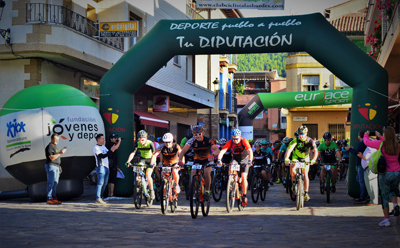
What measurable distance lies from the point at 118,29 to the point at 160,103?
8125 mm

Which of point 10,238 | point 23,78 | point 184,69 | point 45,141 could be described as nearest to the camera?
point 10,238

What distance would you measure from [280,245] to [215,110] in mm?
31827

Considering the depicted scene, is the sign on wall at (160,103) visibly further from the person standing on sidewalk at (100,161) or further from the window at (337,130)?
the window at (337,130)

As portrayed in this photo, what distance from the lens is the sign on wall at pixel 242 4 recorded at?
75.6 feet

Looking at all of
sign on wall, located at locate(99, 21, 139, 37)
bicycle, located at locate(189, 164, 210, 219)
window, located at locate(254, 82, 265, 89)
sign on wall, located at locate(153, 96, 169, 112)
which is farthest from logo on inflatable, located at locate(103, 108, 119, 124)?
window, located at locate(254, 82, 265, 89)

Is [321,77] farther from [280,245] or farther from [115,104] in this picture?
[280,245]

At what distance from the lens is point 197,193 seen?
10664 millimetres

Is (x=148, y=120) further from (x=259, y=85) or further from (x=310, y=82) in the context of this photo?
(x=259, y=85)

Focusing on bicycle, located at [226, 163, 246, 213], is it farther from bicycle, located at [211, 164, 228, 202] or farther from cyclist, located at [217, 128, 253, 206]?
bicycle, located at [211, 164, 228, 202]

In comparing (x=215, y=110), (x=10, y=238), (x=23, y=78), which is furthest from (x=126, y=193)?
(x=215, y=110)

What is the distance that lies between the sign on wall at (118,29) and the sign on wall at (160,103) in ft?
25.8

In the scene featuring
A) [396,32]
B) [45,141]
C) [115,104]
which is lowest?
[45,141]

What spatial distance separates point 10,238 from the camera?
783 cm

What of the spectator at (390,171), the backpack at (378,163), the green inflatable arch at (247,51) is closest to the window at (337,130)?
the green inflatable arch at (247,51)
